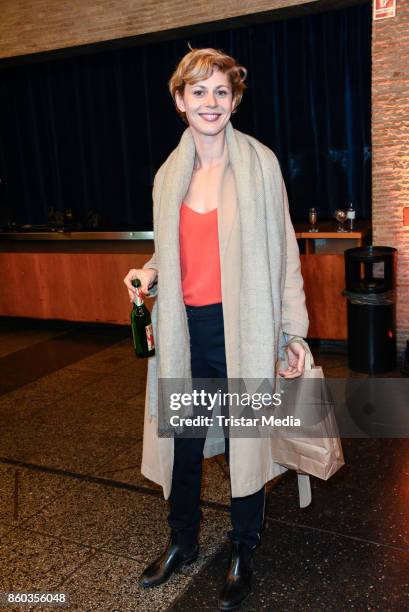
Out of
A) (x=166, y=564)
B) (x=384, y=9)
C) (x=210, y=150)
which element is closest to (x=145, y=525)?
(x=166, y=564)

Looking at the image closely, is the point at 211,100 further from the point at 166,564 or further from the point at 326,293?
the point at 326,293

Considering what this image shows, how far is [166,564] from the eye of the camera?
94.1 inches

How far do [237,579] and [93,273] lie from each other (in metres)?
4.40

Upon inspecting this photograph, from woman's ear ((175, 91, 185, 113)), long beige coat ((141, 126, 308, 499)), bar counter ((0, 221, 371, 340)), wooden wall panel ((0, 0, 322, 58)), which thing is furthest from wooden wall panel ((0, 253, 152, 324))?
woman's ear ((175, 91, 185, 113))

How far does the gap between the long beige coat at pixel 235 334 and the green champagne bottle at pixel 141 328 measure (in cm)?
3

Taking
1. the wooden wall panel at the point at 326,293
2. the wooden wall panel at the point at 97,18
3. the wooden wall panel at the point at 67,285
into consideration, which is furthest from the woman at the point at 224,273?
the wooden wall panel at the point at 67,285

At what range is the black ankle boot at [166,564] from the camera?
2369mm

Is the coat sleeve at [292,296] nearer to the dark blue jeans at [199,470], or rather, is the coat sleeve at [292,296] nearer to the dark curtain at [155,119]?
the dark blue jeans at [199,470]

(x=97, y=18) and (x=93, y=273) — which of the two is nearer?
(x=97, y=18)

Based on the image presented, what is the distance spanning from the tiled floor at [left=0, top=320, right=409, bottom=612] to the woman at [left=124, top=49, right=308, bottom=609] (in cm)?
27

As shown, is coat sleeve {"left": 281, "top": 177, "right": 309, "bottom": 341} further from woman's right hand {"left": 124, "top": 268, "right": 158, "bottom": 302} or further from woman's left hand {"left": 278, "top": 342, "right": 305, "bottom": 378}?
woman's right hand {"left": 124, "top": 268, "right": 158, "bottom": 302}

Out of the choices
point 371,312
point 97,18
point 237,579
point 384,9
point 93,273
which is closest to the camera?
point 237,579

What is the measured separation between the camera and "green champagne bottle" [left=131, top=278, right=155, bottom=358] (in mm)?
2213

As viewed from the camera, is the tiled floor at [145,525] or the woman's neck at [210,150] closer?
the woman's neck at [210,150]
